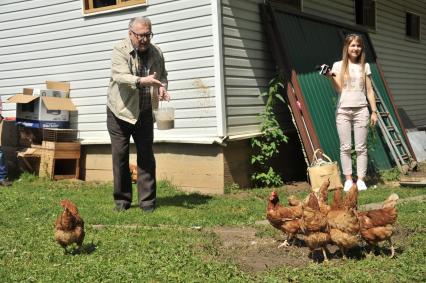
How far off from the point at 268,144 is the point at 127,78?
341 centimetres

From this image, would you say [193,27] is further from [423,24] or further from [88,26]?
[423,24]

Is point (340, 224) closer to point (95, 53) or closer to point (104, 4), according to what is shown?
point (95, 53)

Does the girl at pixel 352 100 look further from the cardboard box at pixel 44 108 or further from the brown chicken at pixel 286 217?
the cardboard box at pixel 44 108

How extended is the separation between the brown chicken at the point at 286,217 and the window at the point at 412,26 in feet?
41.3

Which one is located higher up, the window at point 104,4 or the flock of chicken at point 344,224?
the window at point 104,4

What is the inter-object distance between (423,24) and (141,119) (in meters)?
13.1

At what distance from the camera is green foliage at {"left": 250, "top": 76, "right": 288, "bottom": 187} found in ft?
27.8

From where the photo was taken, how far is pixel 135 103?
614 centimetres

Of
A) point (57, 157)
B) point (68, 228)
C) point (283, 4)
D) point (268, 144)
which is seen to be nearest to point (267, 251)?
point (68, 228)

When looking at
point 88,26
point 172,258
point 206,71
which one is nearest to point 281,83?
point 206,71

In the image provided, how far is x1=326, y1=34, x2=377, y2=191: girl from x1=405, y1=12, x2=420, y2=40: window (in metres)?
9.02

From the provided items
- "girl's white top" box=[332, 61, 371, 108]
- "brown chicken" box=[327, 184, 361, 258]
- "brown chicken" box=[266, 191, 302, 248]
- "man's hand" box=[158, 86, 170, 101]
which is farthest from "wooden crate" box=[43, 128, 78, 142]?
"brown chicken" box=[327, 184, 361, 258]

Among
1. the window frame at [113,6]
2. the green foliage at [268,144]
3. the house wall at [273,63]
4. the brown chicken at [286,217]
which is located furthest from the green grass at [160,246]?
the window frame at [113,6]

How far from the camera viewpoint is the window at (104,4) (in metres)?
8.64
